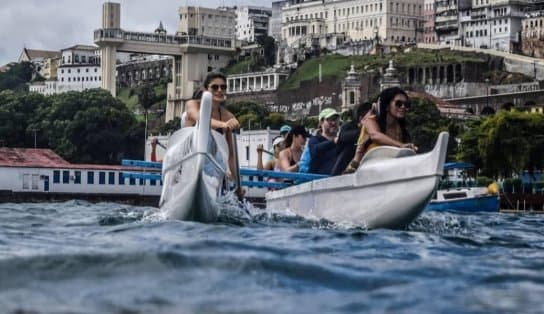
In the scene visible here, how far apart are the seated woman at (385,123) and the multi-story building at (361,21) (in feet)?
480

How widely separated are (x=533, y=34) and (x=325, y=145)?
4700 inches

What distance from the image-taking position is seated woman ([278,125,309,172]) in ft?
63.0

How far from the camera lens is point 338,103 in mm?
126188

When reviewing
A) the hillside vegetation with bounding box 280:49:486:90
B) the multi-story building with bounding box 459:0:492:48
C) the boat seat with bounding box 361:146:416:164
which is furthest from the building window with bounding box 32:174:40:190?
the multi-story building with bounding box 459:0:492:48

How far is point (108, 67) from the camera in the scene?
141m

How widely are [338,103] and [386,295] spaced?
11883cm

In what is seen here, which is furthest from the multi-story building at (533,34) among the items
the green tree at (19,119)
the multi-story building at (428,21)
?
the green tree at (19,119)

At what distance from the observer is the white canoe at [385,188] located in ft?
40.8

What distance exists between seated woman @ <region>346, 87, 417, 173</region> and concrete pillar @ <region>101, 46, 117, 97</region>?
125479mm

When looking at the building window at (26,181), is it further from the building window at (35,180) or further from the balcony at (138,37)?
the balcony at (138,37)

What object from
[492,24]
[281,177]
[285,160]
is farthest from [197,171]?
[492,24]

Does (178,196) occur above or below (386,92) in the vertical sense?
below

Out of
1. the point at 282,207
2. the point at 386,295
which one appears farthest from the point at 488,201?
the point at 386,295

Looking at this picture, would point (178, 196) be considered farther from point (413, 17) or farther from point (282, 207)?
point (413, 17)
